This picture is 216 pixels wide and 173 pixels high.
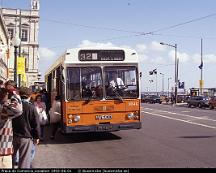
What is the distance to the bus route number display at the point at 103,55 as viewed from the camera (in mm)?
13680

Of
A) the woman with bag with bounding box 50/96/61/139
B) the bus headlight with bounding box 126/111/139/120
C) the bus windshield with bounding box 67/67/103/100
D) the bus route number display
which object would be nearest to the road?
the woman with bag with bounding box 50/96/61/139

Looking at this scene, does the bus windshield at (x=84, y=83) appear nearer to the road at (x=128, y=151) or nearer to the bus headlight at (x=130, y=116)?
the bus headlight at (x=130, y=116)

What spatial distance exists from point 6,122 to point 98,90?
770 centimetres

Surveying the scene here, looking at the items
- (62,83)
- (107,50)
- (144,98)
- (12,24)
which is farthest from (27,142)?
(12,24)

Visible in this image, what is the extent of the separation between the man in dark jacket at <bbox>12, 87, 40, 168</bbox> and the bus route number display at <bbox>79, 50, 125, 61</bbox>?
23.1 ft

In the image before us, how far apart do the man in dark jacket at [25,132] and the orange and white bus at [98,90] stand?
6407mm

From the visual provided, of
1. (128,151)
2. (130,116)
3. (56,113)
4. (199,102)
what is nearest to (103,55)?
(130,116)

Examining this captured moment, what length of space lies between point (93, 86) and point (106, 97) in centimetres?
52

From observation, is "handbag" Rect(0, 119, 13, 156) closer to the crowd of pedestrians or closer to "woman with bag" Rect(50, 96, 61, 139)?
the crowd of pedestrians

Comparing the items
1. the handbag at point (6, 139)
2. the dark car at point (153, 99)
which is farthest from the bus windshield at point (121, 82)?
the dark car at point (153, 99)

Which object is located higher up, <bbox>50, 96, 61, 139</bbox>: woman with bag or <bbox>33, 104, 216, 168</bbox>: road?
<bbox>50, 96, 61, 139</bbox>: woman with bag

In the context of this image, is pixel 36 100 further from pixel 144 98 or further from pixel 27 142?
pixel 144 98

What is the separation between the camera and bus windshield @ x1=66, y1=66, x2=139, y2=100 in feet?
43.4

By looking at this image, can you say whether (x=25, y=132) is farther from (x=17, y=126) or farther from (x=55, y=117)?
(x=55, y=117)
